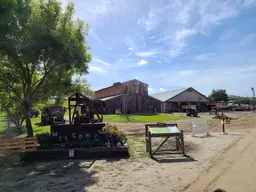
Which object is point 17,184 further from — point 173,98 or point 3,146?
point 173,98

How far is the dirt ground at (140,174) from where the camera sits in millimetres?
4820

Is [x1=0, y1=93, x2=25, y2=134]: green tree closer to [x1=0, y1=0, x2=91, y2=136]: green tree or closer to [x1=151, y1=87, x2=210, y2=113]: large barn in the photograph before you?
[x1=0, y1=0, x2=91, y2=136]: green tree

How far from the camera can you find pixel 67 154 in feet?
24.8

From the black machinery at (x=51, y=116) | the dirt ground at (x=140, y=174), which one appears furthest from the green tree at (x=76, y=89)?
the black machinery at (x=51, y=116)

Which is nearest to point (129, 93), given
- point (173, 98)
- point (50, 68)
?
point (173, 98)

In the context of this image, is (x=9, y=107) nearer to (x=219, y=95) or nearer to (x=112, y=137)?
(x=112, y=137)

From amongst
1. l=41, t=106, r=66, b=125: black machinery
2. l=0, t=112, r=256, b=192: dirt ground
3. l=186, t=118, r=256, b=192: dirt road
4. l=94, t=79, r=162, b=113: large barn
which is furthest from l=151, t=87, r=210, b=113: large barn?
l=0, t=112, r=256, b=192: dirt ground

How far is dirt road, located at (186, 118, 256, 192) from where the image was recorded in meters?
4.61

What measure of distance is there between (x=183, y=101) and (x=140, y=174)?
4518 cm

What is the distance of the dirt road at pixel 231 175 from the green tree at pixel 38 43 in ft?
21.7

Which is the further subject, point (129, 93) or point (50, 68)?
point (129, 93)

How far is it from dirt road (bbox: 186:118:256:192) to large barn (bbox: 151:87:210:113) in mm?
38676

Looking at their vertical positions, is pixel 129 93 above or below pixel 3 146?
above

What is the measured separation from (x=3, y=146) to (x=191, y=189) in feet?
23.7
